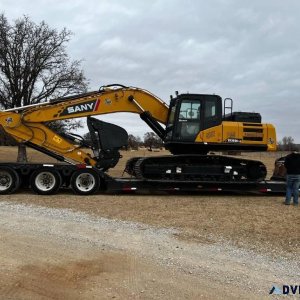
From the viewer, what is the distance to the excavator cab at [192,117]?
49.2ft

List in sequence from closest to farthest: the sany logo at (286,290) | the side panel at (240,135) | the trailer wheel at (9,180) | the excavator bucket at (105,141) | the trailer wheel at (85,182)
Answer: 1. the sany logo at (286,290)
2. the trailer wheel at (9,180)
3. the trailer wheel at (85,182)
4. the side panel at (240,135)
5. the excavator bucket at (105,141)

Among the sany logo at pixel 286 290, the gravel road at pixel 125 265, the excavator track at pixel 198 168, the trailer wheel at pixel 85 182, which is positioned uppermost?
the excavator track at pixel 198 168

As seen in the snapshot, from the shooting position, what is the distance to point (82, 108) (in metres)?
15.5

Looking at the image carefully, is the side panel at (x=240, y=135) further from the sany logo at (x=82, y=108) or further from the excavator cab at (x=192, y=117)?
the sany logo at (x=82, y=108)

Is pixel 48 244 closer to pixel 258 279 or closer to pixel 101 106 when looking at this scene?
pixel 258 279

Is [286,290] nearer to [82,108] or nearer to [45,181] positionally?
[45,181]

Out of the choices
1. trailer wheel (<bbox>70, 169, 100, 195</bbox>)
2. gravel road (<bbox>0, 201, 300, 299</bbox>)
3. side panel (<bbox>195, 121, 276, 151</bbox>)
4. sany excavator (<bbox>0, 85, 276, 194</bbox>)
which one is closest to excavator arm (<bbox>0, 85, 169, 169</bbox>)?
sany excavator (<bbox>0, 85, 276, 194</bbox>)

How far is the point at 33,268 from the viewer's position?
6422 millimetres

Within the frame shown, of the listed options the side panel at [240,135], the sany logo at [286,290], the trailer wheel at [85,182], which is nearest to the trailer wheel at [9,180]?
the trailer wheel at [85,182]

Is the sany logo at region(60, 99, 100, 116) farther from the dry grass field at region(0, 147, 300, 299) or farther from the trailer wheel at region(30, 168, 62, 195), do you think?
the dry grass field at region(0, 147, 300, 299)

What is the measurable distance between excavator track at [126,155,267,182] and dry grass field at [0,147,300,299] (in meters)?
2.88

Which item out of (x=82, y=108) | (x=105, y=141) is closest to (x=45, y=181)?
(x=105, y=141)

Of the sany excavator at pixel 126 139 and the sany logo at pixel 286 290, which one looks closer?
the sany logo at pixel 286 290

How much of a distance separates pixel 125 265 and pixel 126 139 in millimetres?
9491
